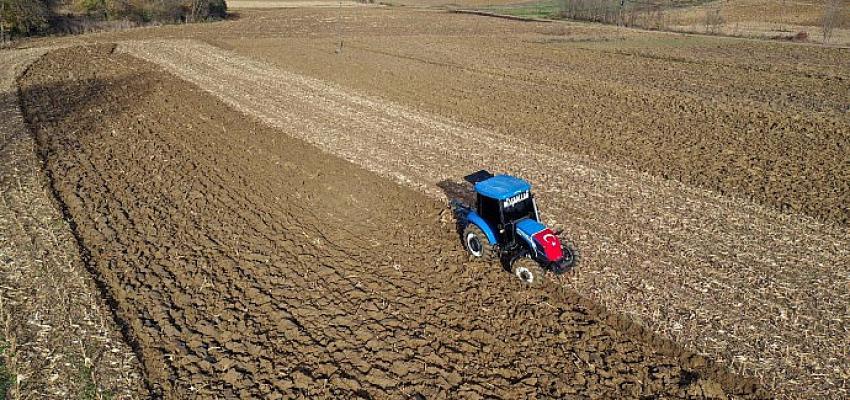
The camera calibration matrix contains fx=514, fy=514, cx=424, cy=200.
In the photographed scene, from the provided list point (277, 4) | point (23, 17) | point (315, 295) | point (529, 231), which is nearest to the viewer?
point (529, 231)

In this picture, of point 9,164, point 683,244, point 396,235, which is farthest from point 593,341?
point 9,164

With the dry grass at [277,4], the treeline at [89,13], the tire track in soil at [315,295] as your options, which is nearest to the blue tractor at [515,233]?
the tire track in soil at [315,295]

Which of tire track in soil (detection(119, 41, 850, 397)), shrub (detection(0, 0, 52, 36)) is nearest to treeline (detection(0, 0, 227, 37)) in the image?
shrub (detection(0, 0, 52, 36))

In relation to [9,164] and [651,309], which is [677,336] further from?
[9,164]

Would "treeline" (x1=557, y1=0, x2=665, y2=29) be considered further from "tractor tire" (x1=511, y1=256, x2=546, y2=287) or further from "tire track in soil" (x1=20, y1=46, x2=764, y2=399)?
"tractor tire" (x1=511, y1=256, x2=546, y2=287)

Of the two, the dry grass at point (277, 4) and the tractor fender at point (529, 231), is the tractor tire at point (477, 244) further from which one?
the dry grass at point (277, 4)

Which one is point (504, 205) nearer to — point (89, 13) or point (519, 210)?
point (519, 210)

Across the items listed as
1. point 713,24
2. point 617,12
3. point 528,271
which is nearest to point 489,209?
point 528,271
